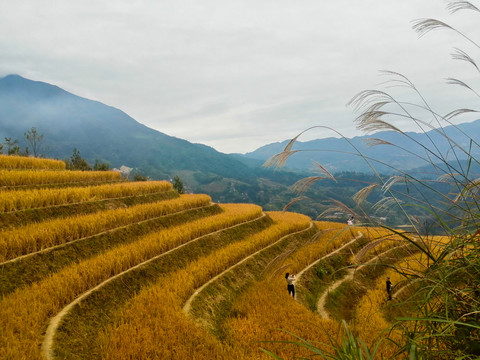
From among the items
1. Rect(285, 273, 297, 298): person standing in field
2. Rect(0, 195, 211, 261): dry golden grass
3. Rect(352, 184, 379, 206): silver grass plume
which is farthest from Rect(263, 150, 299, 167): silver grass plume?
Rect(285, 273, 297, 298): person standing in field

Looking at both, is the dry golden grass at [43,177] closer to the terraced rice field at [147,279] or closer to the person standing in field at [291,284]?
the terraced rice field at [147,279]

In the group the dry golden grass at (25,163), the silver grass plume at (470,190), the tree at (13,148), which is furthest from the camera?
the tree at (13,148)

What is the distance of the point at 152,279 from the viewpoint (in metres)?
10.5

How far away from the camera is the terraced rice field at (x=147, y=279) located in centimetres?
622

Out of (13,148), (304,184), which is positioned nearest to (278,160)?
(304,184)

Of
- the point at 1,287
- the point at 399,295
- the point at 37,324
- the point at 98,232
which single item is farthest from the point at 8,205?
the point at 399,295

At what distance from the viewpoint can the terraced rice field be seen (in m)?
6.22

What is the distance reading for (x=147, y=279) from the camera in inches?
408

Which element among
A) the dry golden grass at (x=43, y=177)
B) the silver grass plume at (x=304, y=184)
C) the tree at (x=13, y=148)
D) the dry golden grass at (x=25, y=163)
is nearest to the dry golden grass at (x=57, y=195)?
the dry golden grass at (x=43, y=177)

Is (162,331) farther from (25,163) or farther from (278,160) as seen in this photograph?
(25,163)

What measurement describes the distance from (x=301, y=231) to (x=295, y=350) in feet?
44.8

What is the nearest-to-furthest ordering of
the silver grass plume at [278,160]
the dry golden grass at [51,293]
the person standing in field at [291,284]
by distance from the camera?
1. the silver grass plume at [278,160]
2. the dry golden grass at [51,293]
3. the person standing in field at [291,284]

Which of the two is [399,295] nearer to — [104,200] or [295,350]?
[295,350]

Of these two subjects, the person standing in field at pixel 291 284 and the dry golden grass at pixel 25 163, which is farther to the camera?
the dry golden grass at pixel 25 163
